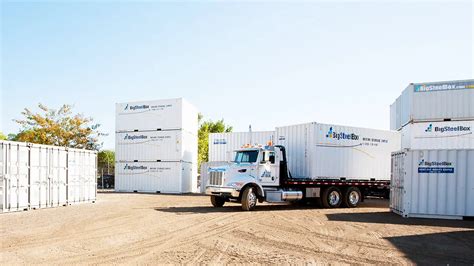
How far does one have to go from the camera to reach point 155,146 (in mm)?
29094

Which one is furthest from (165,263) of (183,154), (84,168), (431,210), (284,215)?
(183,154)

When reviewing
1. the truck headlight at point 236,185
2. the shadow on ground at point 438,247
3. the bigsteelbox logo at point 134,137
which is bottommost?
the shadow on ground at point 438,247

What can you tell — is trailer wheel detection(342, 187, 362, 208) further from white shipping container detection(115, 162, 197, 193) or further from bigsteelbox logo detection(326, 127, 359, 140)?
white shipping container detection(115, 162, 197, 193)

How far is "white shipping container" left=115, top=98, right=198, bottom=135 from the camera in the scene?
93.7ft

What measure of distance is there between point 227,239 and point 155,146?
2007 centimetres

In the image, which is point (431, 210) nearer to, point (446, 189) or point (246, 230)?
point (446, 189)

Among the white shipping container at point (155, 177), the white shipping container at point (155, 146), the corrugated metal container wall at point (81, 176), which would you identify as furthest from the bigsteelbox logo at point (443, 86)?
the corrugated metal container wall at point (81, 176)

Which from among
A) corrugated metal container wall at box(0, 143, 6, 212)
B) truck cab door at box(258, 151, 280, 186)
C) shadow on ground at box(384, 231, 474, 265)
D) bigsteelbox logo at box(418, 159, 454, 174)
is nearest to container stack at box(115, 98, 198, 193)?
truck cab door at box(258, 151, 280, 186)

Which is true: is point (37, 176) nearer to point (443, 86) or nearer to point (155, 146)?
point (155, 146)

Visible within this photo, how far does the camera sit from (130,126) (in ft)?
97.8

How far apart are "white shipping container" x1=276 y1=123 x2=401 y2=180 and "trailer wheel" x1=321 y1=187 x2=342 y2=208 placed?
658 mm

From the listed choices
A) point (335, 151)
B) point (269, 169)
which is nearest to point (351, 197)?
point (335, 151)

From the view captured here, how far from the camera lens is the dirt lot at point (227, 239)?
26.0 ft

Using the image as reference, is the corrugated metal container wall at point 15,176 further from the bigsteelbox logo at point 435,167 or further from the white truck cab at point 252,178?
the bigsteelbox logo at point 435,167
